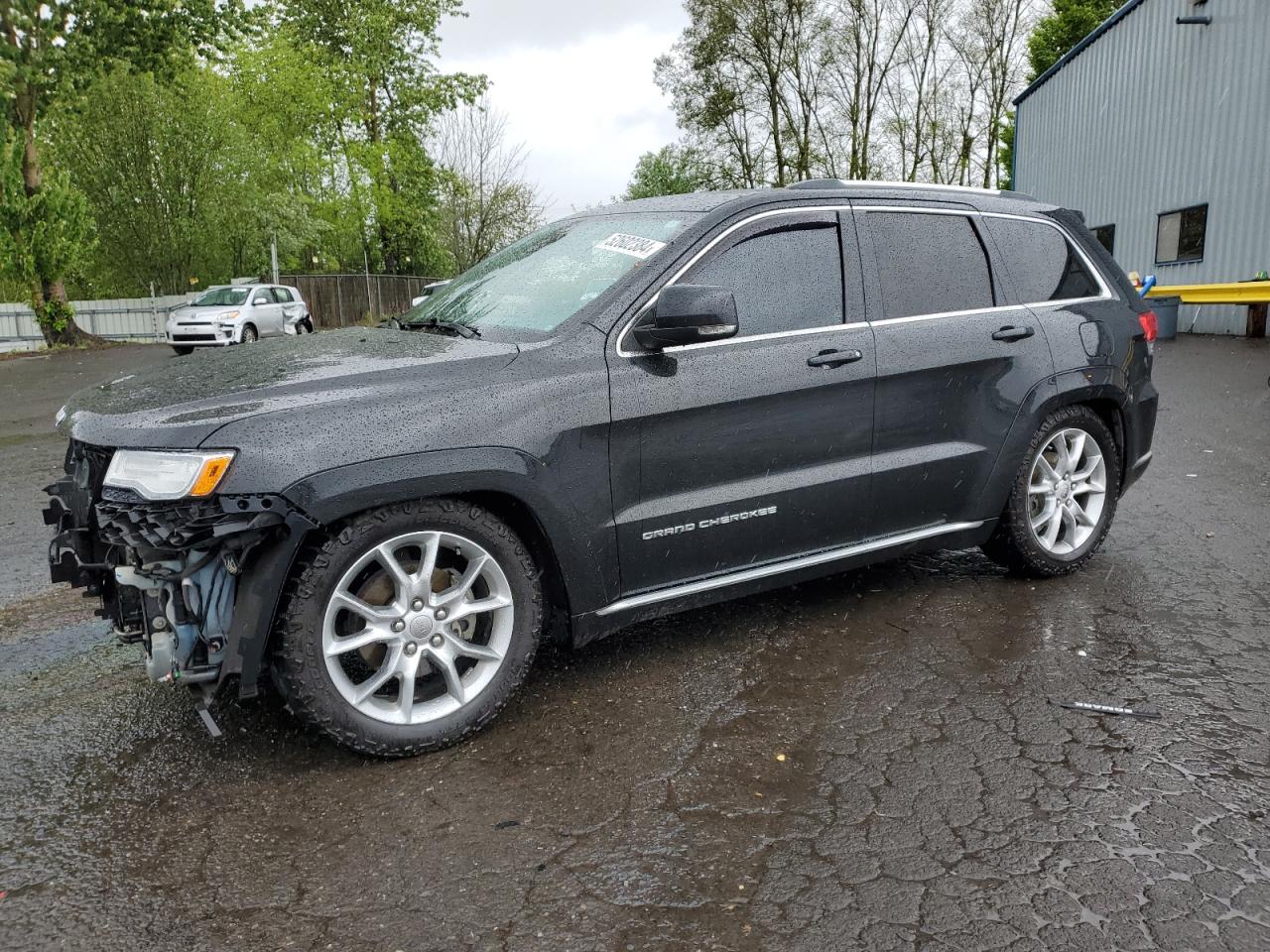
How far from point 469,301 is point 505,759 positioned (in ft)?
6.52

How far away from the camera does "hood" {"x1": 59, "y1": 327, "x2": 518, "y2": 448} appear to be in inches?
118

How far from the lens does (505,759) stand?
3289mm

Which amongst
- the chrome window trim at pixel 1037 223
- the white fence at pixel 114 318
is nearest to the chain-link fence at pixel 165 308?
the white fence at pixel 114 318

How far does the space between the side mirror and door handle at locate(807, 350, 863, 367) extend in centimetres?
49

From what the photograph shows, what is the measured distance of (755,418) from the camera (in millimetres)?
3836

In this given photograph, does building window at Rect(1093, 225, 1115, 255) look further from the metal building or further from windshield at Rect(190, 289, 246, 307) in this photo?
windshield at Rect(190, 289, 246, 307)

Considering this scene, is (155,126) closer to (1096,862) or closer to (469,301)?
(469,301)

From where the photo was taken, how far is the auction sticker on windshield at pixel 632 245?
151 inches

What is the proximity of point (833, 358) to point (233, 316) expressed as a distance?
78.3ft

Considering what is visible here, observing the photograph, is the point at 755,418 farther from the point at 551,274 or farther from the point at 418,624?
the point at 418,624

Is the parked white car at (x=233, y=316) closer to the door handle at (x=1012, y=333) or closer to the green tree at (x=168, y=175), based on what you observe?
the green tree at (x=168, y=175)

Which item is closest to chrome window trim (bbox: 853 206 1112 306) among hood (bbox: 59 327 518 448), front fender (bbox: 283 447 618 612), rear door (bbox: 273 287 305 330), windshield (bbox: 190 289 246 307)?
front fender (bbox: 283 447 618 612)

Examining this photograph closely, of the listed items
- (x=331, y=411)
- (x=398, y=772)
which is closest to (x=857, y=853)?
(x=398, y=772)

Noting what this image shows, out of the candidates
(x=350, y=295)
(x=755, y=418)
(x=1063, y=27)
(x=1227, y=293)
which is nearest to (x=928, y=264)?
(x=755, y=418)
